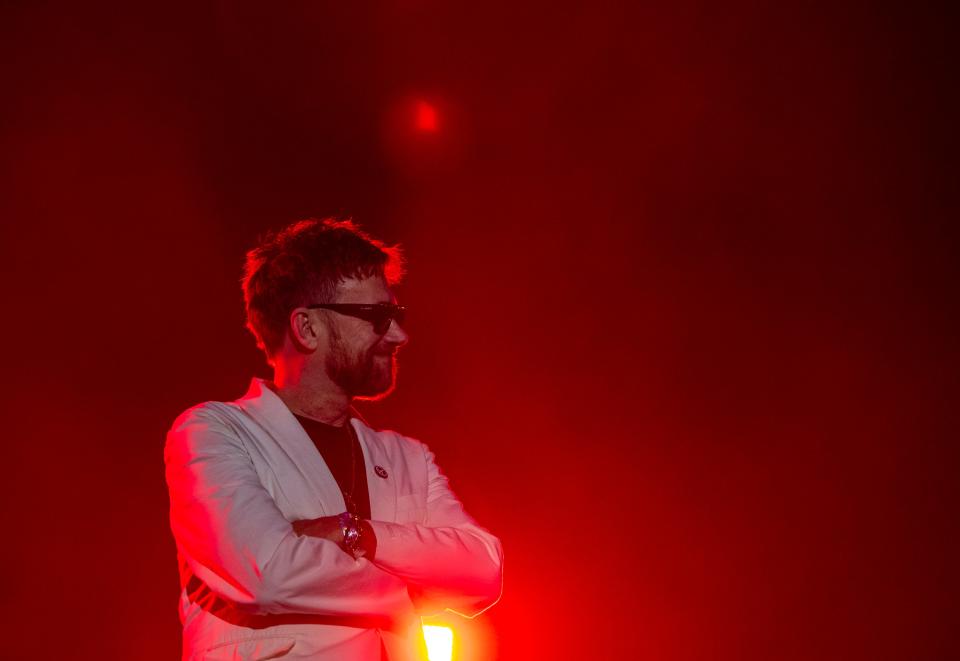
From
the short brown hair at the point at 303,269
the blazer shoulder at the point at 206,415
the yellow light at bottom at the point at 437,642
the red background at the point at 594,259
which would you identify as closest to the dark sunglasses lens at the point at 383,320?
the short brown hair at the point at 303,269

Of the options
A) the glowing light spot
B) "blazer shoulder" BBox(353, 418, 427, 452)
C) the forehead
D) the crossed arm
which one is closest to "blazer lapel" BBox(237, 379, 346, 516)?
the crossed arm

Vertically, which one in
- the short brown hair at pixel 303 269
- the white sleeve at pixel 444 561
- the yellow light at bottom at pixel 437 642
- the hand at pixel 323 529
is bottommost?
the yellow light at bottom at pixel 437 642

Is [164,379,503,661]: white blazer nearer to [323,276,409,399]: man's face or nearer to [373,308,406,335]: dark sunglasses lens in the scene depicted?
[323,276,409,399]: man's face

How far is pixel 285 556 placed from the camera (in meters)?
1.88

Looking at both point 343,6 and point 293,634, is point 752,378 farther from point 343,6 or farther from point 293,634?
point 293,634

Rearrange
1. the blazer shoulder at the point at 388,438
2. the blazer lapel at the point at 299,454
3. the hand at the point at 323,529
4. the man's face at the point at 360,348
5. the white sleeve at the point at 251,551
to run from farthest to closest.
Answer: the blazer shoulder at the point at 388,438 < the man's face at the point at 360,348 < the blazer lapel at the point at 299,454 < the hand at the point at 323,529 < the white sleeve at the point at 251,551

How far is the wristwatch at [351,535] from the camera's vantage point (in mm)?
2012

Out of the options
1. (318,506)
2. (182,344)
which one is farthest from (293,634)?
(182,344)

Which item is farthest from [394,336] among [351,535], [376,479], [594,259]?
[594,259]

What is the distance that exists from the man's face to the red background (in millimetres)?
1670

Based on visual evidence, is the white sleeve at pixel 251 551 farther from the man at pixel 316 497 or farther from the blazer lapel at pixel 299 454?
the blazer lapel at pixel 299 454

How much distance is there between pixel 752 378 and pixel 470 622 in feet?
7.28

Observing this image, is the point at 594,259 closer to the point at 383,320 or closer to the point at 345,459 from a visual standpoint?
the point at 383,320

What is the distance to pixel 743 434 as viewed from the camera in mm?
4410
